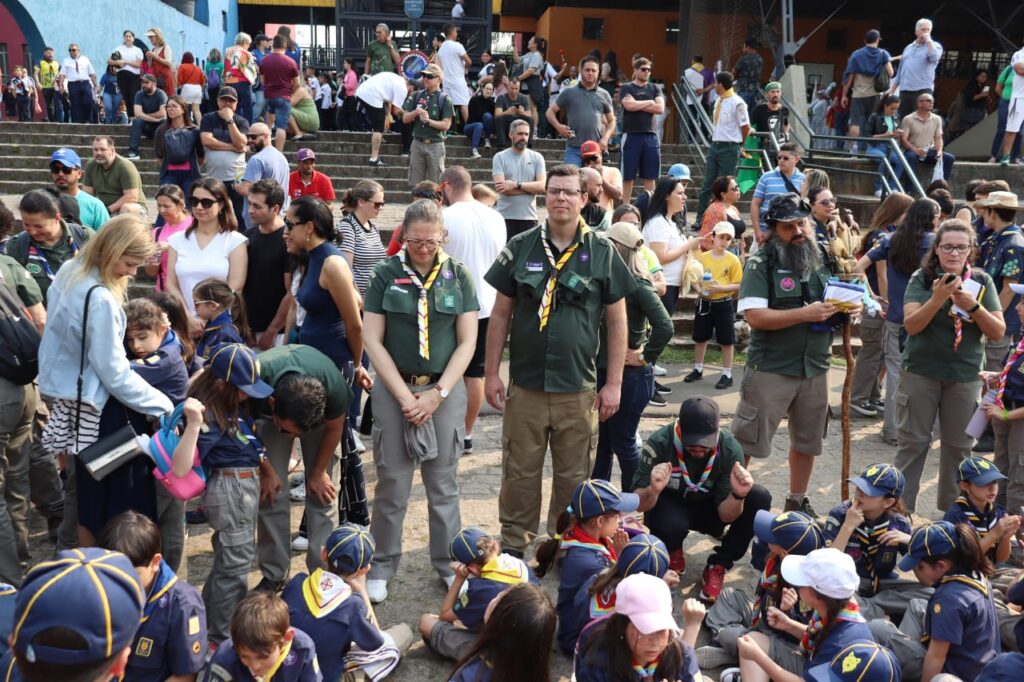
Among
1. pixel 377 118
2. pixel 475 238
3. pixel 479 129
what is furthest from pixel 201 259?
pixel 479 129

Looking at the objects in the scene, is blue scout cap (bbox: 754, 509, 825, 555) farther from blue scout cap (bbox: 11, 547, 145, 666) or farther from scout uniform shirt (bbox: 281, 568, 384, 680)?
blue scout cap (bbox: 11, 547, 145, 666)

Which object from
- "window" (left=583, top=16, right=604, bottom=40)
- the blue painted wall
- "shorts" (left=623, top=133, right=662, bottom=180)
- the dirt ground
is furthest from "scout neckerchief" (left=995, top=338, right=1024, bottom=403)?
the blue painted wall

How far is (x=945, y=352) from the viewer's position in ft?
17.9

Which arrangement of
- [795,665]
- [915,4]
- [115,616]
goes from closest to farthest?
[115,616] < [795,665] < [915,4]

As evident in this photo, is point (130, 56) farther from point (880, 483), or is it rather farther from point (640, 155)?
point (880, 483)

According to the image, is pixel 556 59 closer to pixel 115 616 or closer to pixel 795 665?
pixel 795 665

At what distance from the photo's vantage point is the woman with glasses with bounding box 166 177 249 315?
5.56 m

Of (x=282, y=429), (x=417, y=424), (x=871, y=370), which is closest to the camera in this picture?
(x=282, y=429)

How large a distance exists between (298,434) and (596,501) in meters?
1.41

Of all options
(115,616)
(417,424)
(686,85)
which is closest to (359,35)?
(686,85)

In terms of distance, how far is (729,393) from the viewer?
26.3 feet

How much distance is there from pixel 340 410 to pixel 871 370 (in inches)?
197

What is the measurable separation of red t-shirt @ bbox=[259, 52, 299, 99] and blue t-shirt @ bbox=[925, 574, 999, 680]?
431 inches

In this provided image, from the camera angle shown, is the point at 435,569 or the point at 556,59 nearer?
the point at 435,569
